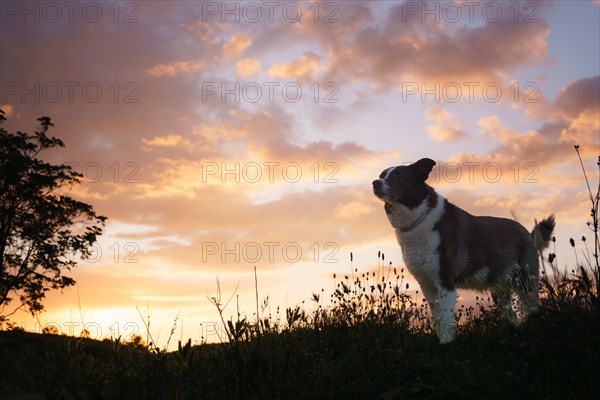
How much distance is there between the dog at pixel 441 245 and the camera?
1020cm

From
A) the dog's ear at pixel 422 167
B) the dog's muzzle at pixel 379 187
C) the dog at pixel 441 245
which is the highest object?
the dog's ear at pixel 422 167

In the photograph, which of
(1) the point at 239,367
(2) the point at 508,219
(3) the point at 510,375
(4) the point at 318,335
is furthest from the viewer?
(2) the point at 508,219

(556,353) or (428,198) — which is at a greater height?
(428,198)

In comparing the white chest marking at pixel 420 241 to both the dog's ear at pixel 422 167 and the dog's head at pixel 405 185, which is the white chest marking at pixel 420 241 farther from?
the dog's ear at pixel 422 167

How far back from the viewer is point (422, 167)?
1095cm

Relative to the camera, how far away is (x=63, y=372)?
793 centimetres

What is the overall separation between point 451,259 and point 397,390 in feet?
13.8

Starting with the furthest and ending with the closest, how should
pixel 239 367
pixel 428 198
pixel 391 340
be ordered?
pixel 428 198 < pixel 391 340 < pixel 239 367

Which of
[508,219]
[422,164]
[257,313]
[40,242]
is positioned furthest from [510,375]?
[40,242]

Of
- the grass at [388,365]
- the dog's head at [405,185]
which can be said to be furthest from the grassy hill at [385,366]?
the dog's head at [405,185]

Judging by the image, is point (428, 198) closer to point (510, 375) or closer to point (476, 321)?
point (476, 321)

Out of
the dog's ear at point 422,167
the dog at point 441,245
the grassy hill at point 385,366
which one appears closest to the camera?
the grassy hill at point 385,366

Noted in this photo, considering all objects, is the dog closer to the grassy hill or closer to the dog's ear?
the dog's ear

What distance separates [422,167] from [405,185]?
0.52 metres
